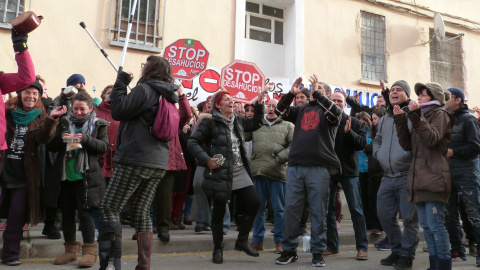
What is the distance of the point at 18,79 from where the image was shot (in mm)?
4418

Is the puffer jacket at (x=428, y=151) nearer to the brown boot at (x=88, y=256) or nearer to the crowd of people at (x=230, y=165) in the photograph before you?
the crowd of people at (x=230, y=165)

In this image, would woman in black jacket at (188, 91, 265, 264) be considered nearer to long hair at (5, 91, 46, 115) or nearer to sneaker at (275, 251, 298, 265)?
sneaker at (275, 251, 298, 265)

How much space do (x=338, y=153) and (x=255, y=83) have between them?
3.32 metres

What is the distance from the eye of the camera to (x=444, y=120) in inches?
206

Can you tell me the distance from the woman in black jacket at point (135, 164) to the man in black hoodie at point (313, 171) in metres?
1.83

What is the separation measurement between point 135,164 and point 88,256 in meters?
1.42

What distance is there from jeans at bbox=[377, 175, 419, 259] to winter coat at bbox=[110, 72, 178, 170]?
266 cm

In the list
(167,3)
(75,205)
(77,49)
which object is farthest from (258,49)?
(75,205)

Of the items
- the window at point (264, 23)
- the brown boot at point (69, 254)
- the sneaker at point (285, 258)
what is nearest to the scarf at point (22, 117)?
the brown boot at point (69, 254)

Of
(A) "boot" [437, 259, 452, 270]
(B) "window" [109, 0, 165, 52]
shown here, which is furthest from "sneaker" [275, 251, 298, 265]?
(B) "window" [109, 0, 165, 52]

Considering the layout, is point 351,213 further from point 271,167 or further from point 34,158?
point 34,158

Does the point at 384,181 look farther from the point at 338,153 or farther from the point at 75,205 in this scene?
the point at 75,205

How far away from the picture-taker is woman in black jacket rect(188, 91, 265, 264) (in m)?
5.71

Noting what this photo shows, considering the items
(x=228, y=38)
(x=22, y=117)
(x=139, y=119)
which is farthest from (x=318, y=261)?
(x=228, y=38)
